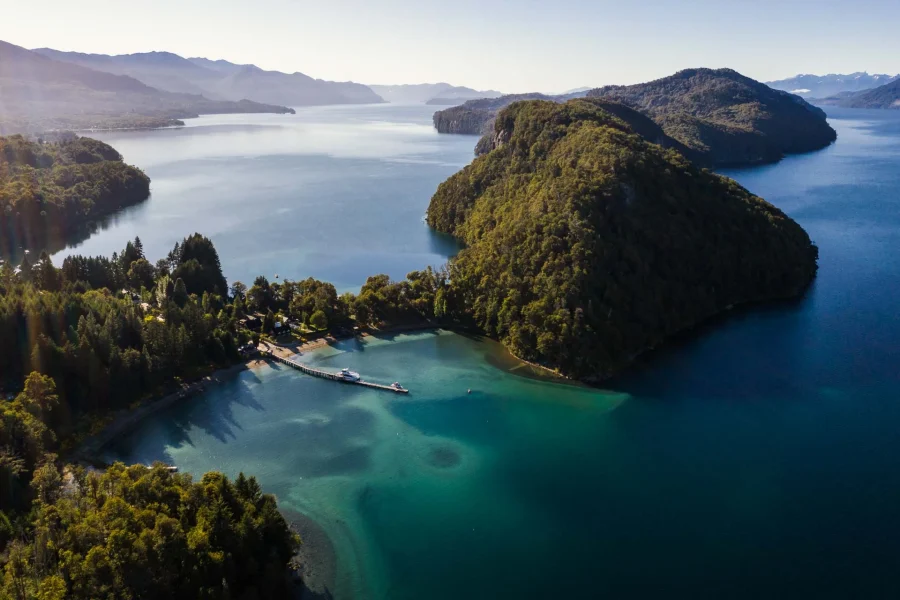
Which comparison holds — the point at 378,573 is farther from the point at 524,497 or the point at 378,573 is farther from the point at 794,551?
the point at 794,551

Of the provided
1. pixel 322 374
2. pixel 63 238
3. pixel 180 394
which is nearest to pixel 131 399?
pixel 180 394

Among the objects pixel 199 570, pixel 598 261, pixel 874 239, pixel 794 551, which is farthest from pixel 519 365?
pixel 874 239

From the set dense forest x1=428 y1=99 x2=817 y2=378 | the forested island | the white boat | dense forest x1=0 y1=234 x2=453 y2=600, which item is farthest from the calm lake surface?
the forested island

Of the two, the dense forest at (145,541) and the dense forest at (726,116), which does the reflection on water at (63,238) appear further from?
the dense forest at (726,116)

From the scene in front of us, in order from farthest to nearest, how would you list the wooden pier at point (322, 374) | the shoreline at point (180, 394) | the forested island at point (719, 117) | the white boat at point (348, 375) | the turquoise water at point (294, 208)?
the forested island at point (719, 117)
the turquoise water at point (294, 208)
the white boat at point (348, 375)
the wooden pier at point (322, 374)
the shoreline at point (180, 394)

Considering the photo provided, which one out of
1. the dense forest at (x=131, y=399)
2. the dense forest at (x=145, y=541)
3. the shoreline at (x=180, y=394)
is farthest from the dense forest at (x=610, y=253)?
the dense forest at (x=145, y=541)

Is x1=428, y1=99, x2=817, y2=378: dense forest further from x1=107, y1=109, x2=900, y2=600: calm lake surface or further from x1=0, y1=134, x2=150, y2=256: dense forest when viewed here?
x1=0, y1=134, x2=150, y2=256: dense forest

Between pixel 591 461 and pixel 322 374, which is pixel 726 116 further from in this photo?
pixel 591 461
